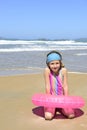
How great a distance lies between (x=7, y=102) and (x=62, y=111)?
1262 millimetres

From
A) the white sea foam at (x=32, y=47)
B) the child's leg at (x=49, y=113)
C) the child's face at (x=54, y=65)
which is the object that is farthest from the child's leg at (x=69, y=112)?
the white sea foam at (x=32, y=47)

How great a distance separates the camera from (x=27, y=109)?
17.3ft

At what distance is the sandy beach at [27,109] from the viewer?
4.32m

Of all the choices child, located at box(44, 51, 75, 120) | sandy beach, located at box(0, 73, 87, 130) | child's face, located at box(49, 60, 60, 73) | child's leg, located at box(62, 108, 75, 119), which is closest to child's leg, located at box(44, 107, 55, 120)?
sandy beach, located at box(0, 73, 87, 130)

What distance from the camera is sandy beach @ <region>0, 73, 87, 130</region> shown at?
4.32 m

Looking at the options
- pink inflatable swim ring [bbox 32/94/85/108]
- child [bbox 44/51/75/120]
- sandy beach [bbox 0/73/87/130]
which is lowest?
sandy beach [bbox 0/73/87/130]

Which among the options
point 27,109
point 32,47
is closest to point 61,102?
point 27,109

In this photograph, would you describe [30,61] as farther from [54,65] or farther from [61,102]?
[61,102]

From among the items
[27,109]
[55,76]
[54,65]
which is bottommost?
[27,109]

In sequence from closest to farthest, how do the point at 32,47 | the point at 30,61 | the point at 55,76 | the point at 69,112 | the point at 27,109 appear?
the point at 69,112 < the point at 55,76 < the point at 27,109 < the point at 30,61 < the point at 32,47

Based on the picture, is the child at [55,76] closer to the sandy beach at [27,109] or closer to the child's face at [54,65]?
the child's face at [54,65]

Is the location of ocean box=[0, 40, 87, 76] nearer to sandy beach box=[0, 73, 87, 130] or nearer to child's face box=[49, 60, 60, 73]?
sandy beach box=[0, 73, 87, 130]

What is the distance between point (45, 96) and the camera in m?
4.66

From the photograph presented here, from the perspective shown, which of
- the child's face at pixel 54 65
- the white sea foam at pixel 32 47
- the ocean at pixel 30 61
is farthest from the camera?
the white sea foam at pixel 32 47
